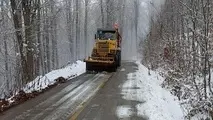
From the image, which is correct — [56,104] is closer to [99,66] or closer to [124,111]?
[124,111]

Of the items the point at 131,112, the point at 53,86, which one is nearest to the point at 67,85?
the point at 53,86

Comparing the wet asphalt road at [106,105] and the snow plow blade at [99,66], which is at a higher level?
the snow plow blade at [99,66]

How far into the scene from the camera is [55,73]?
2344 cm

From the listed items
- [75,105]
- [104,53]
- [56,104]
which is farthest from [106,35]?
[75,105]

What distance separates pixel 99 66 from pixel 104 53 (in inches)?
70.9

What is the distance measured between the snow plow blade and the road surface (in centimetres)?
759

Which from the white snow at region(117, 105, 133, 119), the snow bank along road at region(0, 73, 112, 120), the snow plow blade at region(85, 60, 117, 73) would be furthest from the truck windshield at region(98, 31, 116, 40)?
the white snow at region(117, 105, 133, 119)

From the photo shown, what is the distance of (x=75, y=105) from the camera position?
41.3ft

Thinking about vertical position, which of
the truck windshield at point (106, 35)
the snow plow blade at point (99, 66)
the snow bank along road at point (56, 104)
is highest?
the truck windshield at point (106, 35)

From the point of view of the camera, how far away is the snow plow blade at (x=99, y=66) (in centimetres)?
2538

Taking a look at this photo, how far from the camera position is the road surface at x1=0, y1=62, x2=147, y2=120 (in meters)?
10.9

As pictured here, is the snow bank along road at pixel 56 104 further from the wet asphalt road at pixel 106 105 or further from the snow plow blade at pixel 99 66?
the snow plow blade at pixel 99 66

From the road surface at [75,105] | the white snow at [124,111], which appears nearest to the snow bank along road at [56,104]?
the road surface at [75,105]

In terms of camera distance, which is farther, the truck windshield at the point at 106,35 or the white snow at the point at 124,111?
the truck windshield at the point at 106,35
